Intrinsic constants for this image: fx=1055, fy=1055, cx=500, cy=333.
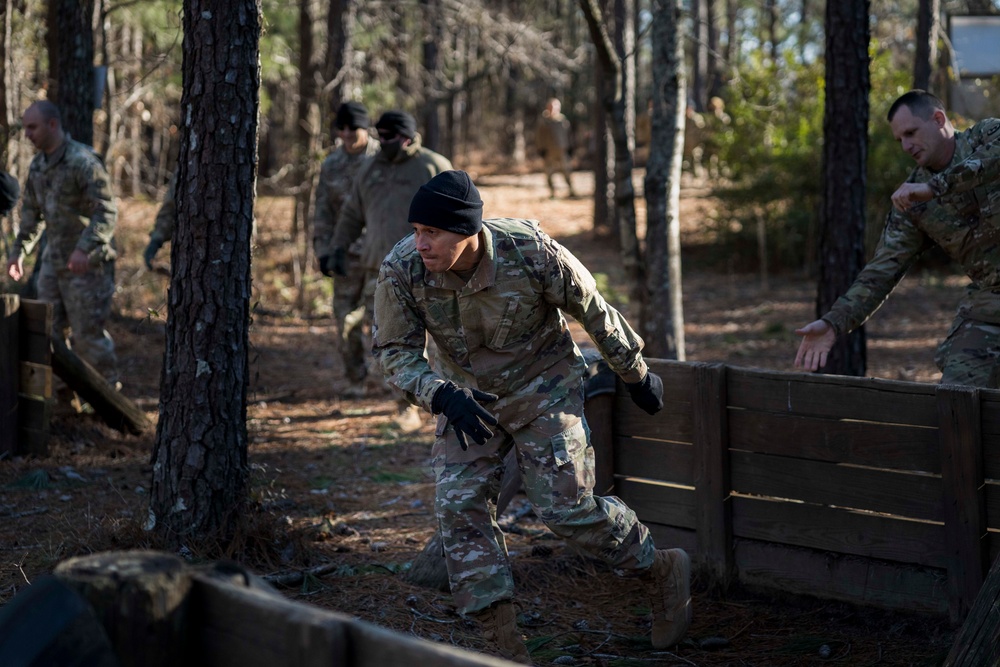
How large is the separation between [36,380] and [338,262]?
96.7 inches

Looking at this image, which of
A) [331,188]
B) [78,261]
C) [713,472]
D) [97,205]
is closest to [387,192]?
[331,188]

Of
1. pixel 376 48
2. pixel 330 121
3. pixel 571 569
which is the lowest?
pixel 571 569

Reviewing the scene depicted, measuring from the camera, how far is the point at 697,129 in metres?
23.8

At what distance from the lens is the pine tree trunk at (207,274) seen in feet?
17.4

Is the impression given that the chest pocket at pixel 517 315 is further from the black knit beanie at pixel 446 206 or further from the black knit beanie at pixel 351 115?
the black knit beanie at pixel 351 115

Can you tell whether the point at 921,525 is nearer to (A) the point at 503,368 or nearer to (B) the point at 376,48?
(A) the point at 503,368

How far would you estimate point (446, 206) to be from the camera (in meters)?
3.90

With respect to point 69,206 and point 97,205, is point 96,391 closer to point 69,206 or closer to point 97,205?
point 97,205

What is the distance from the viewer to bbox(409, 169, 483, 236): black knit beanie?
3.90m

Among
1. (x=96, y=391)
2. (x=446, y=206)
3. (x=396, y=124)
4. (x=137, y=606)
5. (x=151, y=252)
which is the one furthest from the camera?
(x=151, y=252)

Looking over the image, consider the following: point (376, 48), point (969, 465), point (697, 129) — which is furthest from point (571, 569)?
point (697, 129)

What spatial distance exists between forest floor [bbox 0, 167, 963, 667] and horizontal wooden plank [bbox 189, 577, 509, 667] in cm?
223

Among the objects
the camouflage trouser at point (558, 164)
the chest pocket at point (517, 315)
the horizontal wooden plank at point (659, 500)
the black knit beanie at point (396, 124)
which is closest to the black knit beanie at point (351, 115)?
the black knit beanie at point (396, 124)

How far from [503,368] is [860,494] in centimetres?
181
